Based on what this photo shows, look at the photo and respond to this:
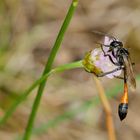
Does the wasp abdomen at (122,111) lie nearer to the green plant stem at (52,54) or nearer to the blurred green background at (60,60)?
the green plant stem at (52,54)

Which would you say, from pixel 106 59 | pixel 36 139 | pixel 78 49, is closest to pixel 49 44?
pixel 78 49

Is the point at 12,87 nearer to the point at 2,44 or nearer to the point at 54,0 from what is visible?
the point at 2,44

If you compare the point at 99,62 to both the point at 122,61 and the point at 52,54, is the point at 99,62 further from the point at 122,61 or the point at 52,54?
the point at 52,54

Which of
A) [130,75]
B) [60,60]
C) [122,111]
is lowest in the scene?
[122,111]

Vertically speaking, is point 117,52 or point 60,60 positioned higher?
point 60,60

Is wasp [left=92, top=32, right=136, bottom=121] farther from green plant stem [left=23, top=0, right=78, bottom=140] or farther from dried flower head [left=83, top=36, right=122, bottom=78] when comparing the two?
green plant stem [left=23, top=0, right=78, bottom=140]

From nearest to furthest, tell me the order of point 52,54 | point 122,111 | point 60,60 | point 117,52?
point 52,54, point 122,111, point 117,52, point 60,60

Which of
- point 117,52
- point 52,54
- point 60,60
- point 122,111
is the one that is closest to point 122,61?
point 117,52

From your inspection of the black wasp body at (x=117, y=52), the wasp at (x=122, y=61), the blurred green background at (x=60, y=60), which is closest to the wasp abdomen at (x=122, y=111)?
the wasp at (x=122, y=61)
